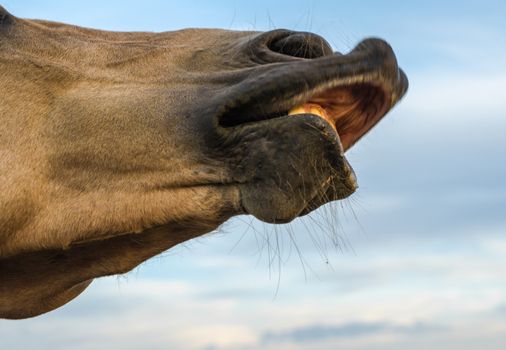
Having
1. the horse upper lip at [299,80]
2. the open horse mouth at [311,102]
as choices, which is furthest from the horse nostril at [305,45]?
the horse upper lip at [299,80]

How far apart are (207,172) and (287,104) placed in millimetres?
402

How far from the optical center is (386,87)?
11.4 ft

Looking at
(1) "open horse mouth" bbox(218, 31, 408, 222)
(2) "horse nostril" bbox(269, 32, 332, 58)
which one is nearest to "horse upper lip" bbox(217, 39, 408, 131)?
(1) "open horse mouth" bbox(218, 31, 408, 222)

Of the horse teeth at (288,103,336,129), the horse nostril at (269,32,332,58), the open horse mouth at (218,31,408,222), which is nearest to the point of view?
the open horse mouth at (218,31,408,222)

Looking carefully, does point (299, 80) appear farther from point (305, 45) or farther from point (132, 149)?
point (132, 149)

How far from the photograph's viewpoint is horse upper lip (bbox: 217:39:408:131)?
3.25 metres

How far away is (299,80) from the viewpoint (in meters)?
3.23

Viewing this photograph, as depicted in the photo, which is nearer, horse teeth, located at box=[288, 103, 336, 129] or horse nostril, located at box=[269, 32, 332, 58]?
horse teeth, located at box=[288, 103, 336, 129]

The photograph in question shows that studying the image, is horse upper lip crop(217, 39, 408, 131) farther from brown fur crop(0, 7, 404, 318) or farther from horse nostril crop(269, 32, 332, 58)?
horse nostril crop(269, 32, 332, 58)

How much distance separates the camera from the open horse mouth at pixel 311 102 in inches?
128

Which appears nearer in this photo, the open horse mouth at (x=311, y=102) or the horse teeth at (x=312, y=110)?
the open horse mouth at (x=311, y=102)

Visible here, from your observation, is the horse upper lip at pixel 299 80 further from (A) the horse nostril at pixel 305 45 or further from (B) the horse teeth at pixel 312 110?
(A) the horse nostril at pixel 305 45

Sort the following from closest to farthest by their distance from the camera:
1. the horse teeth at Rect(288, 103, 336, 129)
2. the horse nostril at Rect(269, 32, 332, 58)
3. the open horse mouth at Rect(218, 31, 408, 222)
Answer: the open horse mouth at Rect(218, 31, 408, 222) → the horse teeth at Rect(288, 103, 336, 129) → the horse nostril at Rect(269, 32, 332, 58)

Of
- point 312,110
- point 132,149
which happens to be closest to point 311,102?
point 312,110
